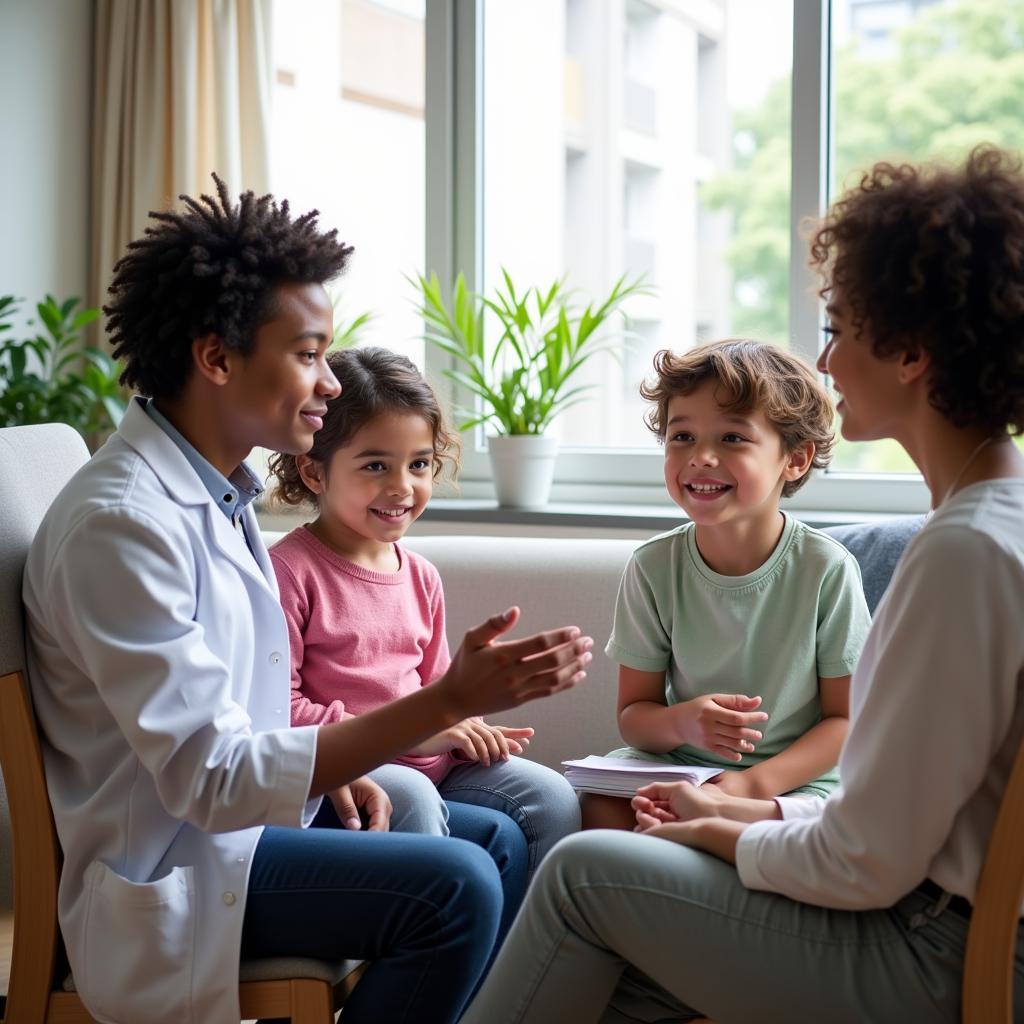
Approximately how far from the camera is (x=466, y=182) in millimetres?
3598

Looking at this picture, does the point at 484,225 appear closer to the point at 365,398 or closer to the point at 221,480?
the point at 365,398

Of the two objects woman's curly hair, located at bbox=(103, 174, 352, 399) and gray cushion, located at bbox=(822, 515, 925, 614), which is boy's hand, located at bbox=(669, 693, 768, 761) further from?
woman's curly hair, located at bbox=(103, 174, 352, 399)

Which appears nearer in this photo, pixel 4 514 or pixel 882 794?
pixel 882 794

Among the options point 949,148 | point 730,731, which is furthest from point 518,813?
point 949,148

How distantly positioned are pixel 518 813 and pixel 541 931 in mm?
593

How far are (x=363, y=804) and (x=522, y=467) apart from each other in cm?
154

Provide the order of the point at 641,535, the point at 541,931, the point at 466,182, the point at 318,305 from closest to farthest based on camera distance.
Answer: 1. the point at 541,931
2. the point at 318,305
3. the point at 641,535
4. the point at 466,182

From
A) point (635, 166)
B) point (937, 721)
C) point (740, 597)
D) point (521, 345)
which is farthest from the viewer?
point (635, 166)

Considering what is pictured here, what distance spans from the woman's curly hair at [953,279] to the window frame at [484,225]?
5.85 feet

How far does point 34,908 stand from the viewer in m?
1.49

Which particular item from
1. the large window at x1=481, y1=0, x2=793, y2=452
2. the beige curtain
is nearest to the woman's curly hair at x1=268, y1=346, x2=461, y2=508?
the large window at x1=481, y1=0, x2=793, y2=452

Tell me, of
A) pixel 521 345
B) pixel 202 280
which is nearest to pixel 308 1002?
pixel 202 280

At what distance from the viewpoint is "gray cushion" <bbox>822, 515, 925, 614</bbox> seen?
2.24 meters

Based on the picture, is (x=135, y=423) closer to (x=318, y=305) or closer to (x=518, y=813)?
(x=318, y=305)
